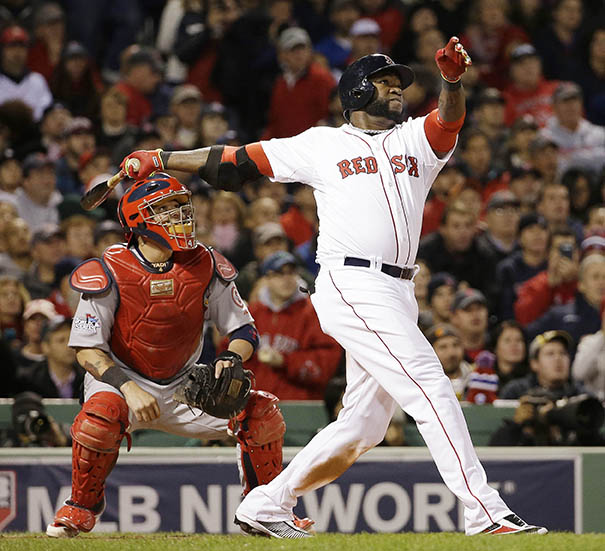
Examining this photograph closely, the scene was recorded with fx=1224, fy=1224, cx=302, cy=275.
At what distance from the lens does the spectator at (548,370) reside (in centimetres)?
746

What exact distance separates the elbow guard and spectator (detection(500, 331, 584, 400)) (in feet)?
9.57

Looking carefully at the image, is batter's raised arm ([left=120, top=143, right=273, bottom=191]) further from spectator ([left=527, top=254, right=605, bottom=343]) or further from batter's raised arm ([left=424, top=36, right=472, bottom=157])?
spectator ([left=527, top=254, right=605, bottom=343])

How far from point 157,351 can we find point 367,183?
1.24m

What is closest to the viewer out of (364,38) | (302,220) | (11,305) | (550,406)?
(550,406)

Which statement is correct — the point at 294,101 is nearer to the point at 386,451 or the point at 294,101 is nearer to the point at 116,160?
the point at 116,160

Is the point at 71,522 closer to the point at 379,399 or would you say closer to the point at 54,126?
the point at 379,399

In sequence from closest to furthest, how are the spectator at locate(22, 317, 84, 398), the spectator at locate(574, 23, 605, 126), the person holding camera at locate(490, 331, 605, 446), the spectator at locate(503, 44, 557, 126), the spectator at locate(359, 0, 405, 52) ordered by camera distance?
the person holding camera at locate(490, 331, 605, 446)
the spectator at locate(22, 317, 84, 398)
the spectator at locate(503, 44, 557, 126)
the spectator at locate(574, 23, 605, 126)
the spectator at locate(359, 0, 405, 52)

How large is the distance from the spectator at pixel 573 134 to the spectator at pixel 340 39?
7.39 feet

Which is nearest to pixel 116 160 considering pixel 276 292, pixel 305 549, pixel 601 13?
pixel 276 292

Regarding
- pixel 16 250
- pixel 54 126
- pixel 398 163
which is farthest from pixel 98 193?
pixel 54 126

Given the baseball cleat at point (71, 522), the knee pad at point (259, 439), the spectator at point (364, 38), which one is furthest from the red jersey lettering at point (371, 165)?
the spectator at point (364, 38)

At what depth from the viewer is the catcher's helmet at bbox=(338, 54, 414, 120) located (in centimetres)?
517

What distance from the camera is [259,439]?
5.43 metres

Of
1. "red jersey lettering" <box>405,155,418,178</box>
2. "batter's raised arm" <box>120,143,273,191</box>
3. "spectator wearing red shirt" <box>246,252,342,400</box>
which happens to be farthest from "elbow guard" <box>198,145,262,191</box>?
"spectator wearing red shirt" <box>246,252,342,400</box>
